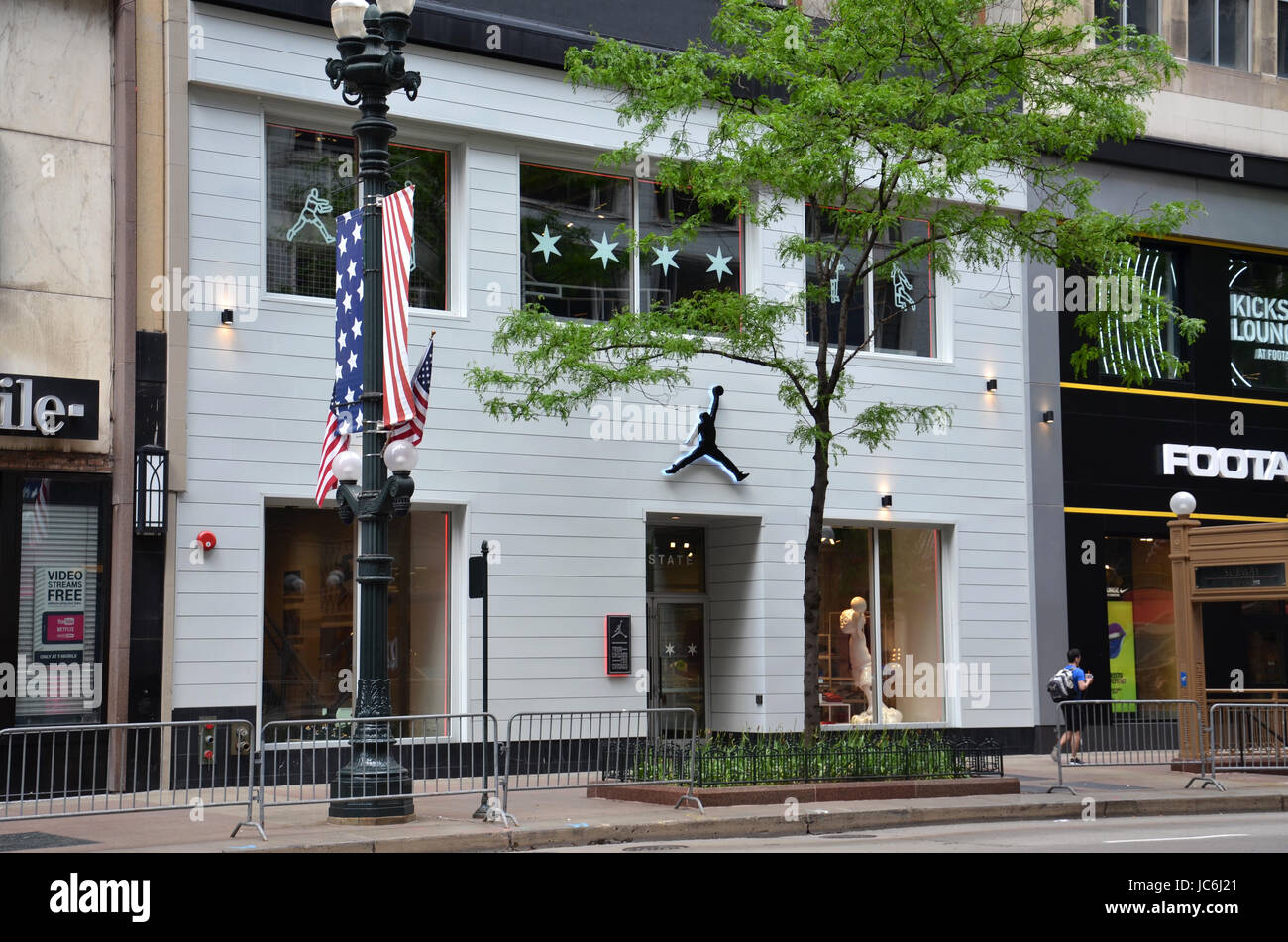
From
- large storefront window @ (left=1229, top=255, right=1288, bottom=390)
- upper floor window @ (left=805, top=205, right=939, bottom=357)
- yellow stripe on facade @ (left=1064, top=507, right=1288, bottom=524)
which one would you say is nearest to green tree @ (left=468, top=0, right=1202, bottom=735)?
upper floor window @ (left=805, top=205, right=939, bottom=357)

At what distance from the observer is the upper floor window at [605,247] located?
21.0 meters

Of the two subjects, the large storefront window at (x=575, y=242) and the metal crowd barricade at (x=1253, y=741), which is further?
the large storefront window at (x=575, y=242)

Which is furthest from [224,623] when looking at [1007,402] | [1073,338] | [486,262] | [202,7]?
Answer: [1073,338]

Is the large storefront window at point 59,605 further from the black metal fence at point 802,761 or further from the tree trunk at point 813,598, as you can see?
the tree trunk at point 813,598

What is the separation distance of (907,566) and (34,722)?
508 inches

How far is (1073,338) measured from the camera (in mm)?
25094

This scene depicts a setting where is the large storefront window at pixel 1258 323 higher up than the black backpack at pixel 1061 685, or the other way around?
the large storefront window at pixel 1258 323

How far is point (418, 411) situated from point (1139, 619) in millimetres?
14418

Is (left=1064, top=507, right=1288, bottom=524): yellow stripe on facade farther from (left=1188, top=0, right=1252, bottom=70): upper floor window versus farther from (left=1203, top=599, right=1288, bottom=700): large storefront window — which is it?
(left=1188, top=0, right=1252, bottom=70): upper floor window

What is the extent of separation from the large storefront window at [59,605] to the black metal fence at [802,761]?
237 inches

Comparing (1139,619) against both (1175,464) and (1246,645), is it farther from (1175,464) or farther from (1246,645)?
(1175,464)

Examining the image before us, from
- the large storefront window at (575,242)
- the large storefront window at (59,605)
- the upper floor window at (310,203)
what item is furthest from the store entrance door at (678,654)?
the large storefront window at (59,605)

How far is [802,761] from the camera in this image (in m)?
16.7

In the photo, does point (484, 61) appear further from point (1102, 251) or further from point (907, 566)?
point (907, 566)
